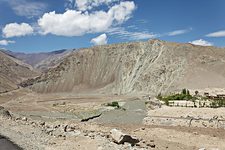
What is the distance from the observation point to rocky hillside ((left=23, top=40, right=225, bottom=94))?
129375mm

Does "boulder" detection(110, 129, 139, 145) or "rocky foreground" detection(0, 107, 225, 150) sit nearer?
"boulder" detection(110, 129, 139, 145)

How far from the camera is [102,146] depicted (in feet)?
73.5

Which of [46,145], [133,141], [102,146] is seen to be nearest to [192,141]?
[133,141]

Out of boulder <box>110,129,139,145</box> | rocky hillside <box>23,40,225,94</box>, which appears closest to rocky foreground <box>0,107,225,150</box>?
boulder <box>110,129,139,145</box>

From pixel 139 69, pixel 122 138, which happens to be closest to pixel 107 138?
pixel 122 138

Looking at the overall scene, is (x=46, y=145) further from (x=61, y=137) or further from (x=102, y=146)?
(x=102, y=146)

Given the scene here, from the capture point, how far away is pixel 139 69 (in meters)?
150

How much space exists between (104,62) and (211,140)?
139m

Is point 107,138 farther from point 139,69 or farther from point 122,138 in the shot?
point 139,69

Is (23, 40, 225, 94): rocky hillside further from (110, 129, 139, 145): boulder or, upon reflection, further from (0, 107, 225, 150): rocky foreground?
(110, 129, 139, 145): boulder

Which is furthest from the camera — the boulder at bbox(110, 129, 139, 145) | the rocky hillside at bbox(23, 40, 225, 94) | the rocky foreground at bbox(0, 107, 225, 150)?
the rocky hillside at bbox(23, 40, 225, 94)

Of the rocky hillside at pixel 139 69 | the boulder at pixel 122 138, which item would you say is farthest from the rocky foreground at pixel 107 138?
the rocky hillside at pixel 139 69

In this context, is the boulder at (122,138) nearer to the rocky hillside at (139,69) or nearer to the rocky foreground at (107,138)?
the rocky foreground at (107,138)

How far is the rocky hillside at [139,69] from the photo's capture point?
129 metres
